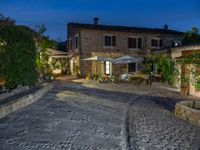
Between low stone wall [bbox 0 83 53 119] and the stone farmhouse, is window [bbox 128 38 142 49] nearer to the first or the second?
the stone farmhouse

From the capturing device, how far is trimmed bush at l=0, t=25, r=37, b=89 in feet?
31.4

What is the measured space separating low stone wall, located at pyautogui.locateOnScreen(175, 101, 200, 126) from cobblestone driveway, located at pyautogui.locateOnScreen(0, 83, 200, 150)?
1.15 ft

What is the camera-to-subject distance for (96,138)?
6.64 meters

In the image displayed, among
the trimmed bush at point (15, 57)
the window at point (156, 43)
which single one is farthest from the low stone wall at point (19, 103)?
the window at point (156, 43)

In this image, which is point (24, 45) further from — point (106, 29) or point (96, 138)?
point (106, 29)

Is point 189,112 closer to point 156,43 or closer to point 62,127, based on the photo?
point 62,127

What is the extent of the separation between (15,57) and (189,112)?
754 cm

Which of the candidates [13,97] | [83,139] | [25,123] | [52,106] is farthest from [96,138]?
[13,97]

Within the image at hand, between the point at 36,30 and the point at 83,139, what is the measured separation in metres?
12.7

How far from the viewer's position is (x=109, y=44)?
26.9 metres

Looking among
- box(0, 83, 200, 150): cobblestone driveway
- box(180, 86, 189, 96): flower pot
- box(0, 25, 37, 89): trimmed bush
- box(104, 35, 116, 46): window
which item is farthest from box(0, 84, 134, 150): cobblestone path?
Answer: box(104, 35, 116, 46): window

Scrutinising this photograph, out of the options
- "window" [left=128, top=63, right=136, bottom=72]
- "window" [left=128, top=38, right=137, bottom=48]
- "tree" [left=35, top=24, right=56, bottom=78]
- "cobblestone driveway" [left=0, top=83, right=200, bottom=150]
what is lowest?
"cobblestone driveway" [left=0, top=83, right=200, bottom=150]

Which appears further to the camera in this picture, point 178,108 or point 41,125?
point 178,108

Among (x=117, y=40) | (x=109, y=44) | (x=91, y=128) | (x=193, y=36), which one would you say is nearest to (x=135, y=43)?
(x=117, y=40)
